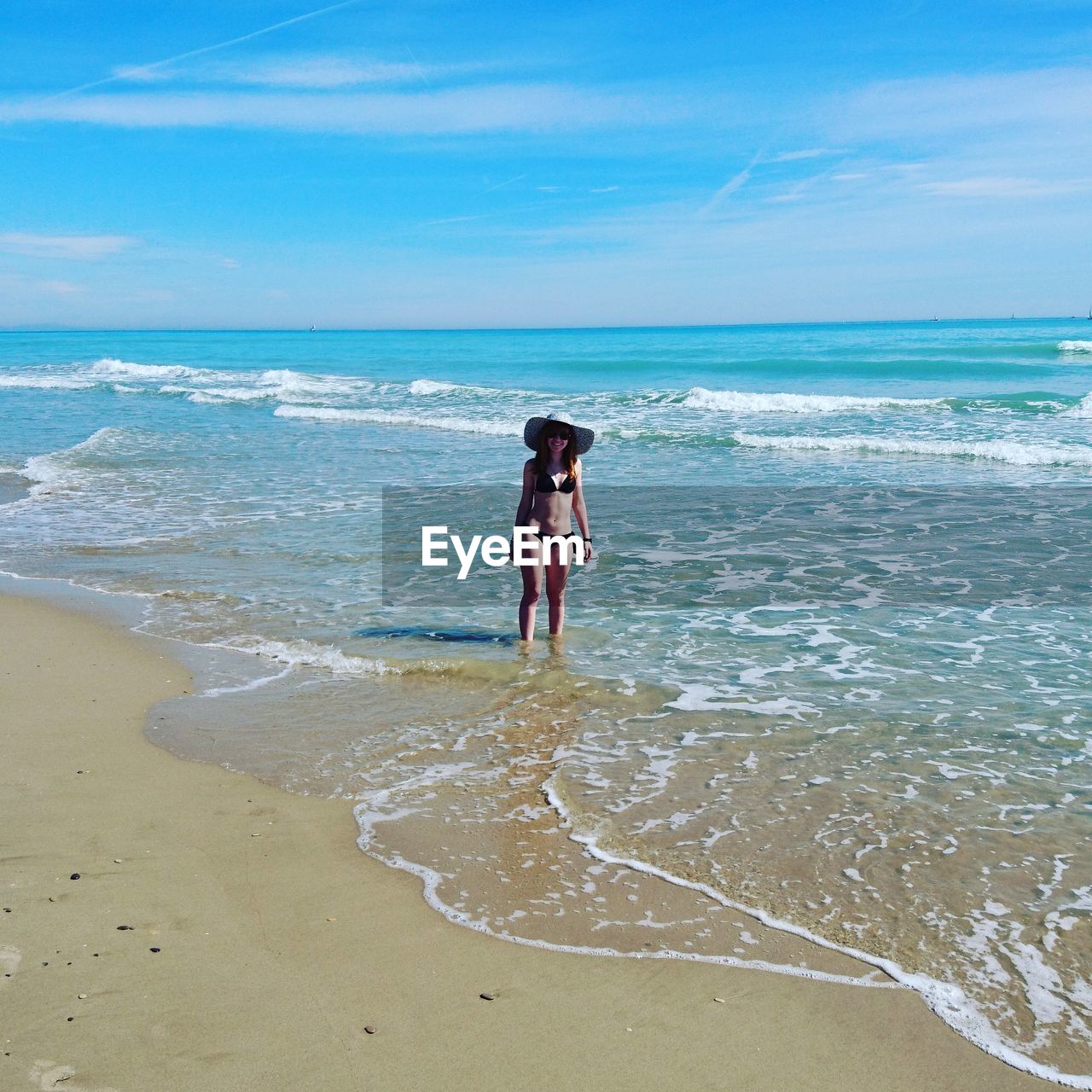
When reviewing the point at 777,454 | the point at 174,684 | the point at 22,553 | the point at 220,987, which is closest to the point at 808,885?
the point at 220,987

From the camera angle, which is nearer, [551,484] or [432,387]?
[551,484]

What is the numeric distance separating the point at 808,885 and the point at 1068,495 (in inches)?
471

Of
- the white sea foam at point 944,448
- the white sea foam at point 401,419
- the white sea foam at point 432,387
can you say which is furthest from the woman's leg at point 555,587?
the white sea foam at point 432,387

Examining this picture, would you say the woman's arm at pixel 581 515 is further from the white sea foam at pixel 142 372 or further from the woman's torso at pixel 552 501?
the white sea foam at pixel 142 372

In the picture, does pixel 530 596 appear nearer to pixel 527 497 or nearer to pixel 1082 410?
pixel 527 497

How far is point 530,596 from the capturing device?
7.33 m

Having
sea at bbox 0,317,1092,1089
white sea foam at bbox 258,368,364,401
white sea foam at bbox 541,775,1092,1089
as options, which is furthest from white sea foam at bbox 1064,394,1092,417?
white sea foam at bbox 258,368,364,401

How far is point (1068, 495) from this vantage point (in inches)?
551

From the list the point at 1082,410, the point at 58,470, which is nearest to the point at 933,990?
the point at 58,470

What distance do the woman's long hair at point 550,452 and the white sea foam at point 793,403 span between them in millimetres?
21868

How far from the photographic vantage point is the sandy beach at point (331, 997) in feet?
9.47

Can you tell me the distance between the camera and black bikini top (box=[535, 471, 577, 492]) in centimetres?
702

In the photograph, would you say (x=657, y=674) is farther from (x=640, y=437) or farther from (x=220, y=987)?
(x=640, y=437)

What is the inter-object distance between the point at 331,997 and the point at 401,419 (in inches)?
972
